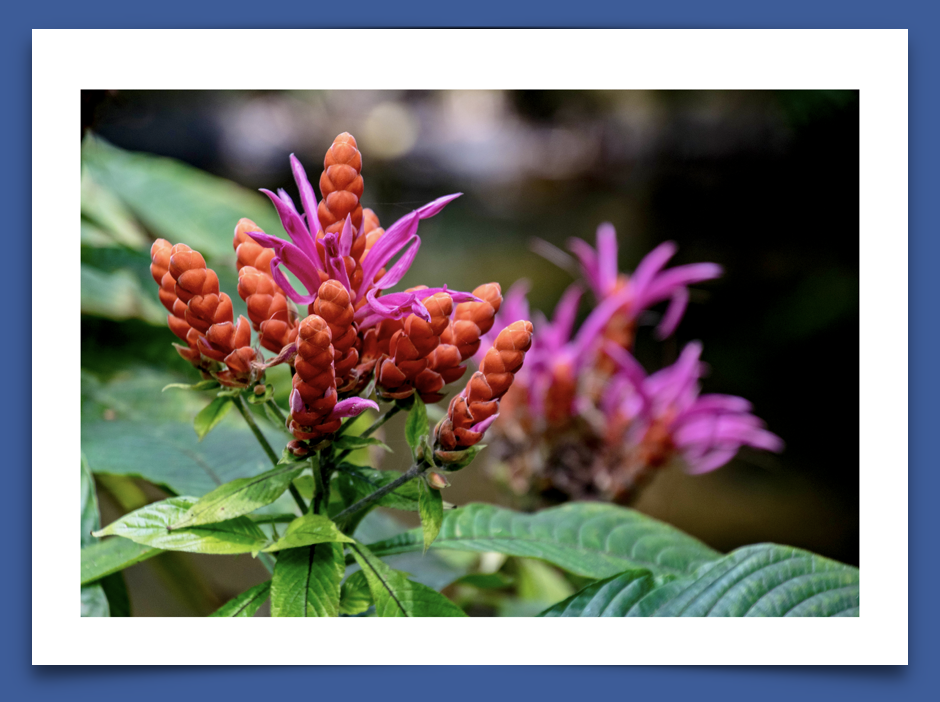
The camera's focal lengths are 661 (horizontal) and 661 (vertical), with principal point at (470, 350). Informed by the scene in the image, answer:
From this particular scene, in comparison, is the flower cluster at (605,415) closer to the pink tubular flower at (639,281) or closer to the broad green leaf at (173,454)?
the pink tubular flower at (639,281)

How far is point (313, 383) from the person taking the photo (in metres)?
0.42

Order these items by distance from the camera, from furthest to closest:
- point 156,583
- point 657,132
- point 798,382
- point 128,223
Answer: point 798,382 → point 657,132 → point 128,223 → point 156,583

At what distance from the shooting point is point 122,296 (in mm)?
1081

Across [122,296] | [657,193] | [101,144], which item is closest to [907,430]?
[122,296]

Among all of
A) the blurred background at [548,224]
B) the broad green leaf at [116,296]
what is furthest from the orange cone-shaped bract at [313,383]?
the broad green leaf at [116,296]

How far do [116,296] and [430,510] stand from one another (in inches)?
33.2

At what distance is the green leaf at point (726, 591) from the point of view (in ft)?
2.02

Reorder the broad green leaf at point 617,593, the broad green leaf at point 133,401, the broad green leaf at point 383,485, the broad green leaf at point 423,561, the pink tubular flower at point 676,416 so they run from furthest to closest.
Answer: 1. the pink tubular flower at point 676,416
2. the broad green leaf at point 133,401
3. the broad green leaf at point 423,561
4. the broad green leaf at point 617,593
5. the broad green leaf at point 383,485

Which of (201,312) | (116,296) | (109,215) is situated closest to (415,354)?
(201,312)

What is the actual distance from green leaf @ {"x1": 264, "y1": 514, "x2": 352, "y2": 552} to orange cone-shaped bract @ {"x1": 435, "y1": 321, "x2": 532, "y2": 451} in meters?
0.12

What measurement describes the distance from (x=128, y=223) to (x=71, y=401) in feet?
1.97

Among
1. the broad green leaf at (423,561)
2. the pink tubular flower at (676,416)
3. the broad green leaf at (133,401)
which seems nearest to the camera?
the broad green leaf at (423,561)
